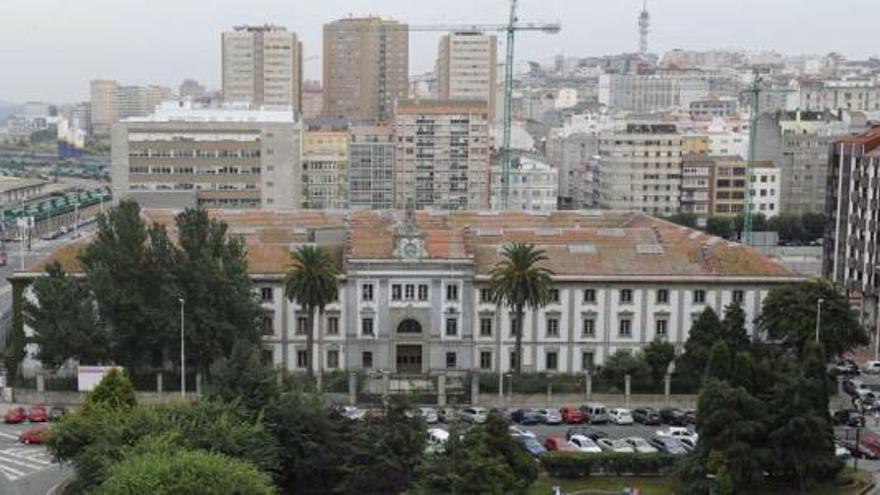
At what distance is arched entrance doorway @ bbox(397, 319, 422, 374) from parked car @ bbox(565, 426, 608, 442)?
13808 millimetres

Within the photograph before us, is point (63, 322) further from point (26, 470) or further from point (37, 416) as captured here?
point (26, 470)

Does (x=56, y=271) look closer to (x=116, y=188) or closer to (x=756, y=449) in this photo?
(x=756, y=449)

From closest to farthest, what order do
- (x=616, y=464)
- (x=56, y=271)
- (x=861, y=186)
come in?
(x=616, y=464) < (x=56, y=271) < (x=861, y=186)

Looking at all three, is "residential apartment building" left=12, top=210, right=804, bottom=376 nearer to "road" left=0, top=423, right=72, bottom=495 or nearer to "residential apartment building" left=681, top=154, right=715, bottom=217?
"road" left=0, top=423, right=72, bottom=495

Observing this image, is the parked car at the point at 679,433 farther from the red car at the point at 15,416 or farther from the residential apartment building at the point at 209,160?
the residential apartment building at the point at 209,160

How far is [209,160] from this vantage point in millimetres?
136750

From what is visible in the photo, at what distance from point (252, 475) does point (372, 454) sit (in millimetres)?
7799

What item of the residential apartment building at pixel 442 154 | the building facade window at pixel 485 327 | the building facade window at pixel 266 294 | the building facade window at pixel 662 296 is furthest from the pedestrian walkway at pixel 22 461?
the residential apartment building at pixel 442 154

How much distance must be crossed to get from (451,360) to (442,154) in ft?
305

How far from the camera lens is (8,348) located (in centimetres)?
6931

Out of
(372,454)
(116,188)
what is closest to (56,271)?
(372,454)

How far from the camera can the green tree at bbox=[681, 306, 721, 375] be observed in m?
67.4

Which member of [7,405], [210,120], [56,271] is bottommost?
[7,405]

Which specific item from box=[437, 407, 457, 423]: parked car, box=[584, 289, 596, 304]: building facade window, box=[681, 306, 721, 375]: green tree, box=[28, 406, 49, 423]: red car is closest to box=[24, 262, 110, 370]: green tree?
box=[28, 406, 49, 423]: red car
